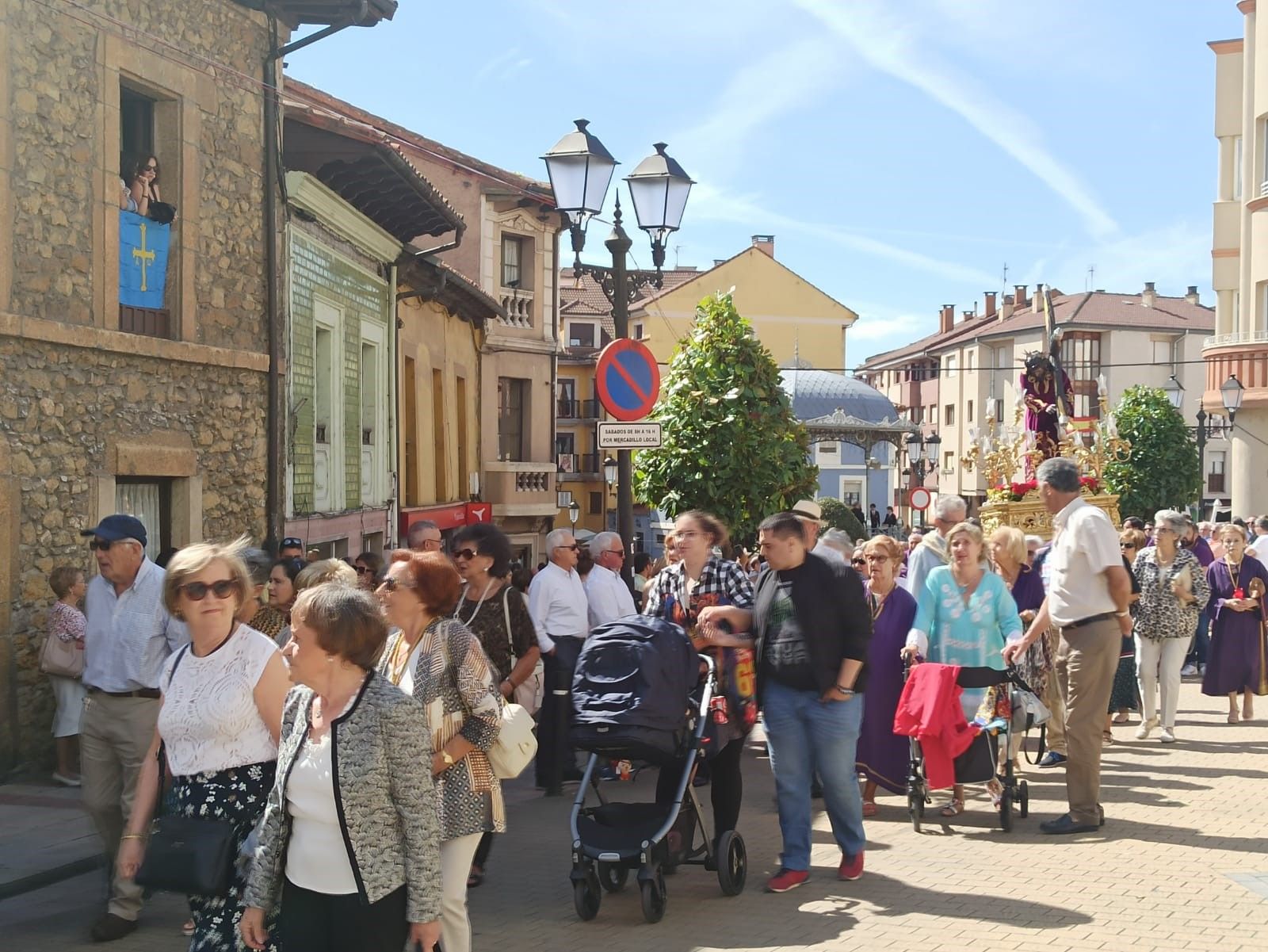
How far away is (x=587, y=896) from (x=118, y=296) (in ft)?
26.3

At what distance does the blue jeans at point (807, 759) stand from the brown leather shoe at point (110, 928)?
3087 mm

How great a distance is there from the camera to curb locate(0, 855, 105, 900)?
789 cm

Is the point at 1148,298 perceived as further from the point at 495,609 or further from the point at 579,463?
the point at 495,609

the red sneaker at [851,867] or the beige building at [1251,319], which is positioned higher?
the beige building at [1251,319]

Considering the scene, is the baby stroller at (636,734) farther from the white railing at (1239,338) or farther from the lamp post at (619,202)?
the white railing at (1239,338)

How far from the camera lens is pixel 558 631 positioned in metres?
11.4

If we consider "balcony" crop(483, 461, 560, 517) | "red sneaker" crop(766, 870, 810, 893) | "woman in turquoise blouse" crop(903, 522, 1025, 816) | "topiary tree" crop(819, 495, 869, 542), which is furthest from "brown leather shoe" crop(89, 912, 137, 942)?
"topiary tree" crop(819, 495, 869, 542)

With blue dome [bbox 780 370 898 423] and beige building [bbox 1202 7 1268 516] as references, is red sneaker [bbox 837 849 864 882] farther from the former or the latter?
blue dome [bbox 780 370 898 423]

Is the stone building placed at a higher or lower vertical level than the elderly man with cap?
higher

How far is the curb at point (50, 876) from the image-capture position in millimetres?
7891

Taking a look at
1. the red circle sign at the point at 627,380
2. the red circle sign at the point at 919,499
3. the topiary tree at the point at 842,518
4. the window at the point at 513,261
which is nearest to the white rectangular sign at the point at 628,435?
the red circle sign at the point at 627,380

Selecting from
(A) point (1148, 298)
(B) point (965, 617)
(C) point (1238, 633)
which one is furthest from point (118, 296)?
(A) point (1148, 298)

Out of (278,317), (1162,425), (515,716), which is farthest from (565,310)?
(515,716)

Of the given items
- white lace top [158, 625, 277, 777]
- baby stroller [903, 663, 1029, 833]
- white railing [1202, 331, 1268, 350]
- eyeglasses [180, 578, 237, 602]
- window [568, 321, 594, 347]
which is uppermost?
window [568, 321, 594, 347]
